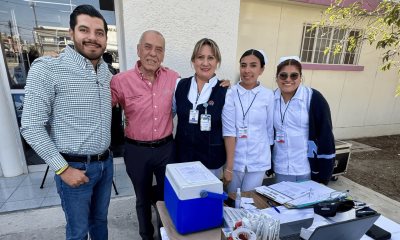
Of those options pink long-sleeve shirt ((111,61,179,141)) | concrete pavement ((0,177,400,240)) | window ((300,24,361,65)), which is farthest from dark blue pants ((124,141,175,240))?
window ((300,24,361,65))

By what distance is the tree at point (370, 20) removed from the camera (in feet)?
9.04

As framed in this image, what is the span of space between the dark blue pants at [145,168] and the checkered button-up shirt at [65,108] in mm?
372

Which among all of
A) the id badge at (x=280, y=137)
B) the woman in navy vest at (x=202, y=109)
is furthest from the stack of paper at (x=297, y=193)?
the woman in navy vest at (x=202, y=109)

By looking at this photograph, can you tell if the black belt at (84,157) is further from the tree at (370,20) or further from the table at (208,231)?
the tree at (370,20)

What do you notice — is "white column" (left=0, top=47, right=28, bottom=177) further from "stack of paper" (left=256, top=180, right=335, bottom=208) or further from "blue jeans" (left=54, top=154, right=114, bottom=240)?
"stack of paper" (left=256, top=180, right=335, bottom=208)

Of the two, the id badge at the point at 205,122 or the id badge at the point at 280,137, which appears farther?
the id badge at the point at 280,137

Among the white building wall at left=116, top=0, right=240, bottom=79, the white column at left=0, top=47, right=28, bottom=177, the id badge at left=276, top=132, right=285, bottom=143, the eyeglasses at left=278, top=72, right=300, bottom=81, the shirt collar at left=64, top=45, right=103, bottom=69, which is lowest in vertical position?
the white column at left=0, top=47, right=28, bottom=177

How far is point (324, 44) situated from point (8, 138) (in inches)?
247

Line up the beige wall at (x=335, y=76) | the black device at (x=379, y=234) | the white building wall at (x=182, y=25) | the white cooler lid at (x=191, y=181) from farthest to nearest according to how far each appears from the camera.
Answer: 1. the beige wall at (x=335, y=76)
2. the white building wall at (x=182, y=25)
3. the black device at (x=379, y=234)
4. the white cooler lid at (x=191, y=181)

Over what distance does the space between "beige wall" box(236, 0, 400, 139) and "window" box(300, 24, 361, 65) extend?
20cm

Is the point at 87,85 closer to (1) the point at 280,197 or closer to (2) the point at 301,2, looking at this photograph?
(1) the point at 280,197

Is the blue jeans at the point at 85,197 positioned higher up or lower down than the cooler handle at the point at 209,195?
lower down

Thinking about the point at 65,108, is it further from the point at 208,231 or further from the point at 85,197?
the point at 208,231

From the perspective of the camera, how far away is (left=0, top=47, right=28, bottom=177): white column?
3.20 m
